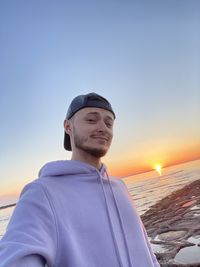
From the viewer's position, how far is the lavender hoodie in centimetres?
120

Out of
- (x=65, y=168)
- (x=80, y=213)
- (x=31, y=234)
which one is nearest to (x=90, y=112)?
(x=65, y=168)

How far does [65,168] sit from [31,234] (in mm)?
625

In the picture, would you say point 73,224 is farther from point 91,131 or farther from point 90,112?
point 90,112

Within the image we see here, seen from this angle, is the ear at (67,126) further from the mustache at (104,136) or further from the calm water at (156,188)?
the calm water at (156,188)

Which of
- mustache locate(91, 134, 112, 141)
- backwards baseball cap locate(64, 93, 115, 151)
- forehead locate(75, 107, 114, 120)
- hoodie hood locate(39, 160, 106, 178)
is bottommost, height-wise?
hoodie hood locate(39, 160, 106, 178)

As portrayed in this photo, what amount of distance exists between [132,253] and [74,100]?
1.16 meters

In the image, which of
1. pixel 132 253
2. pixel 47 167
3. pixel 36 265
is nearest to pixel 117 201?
pixel 132 253

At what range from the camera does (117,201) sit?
6.36 ft

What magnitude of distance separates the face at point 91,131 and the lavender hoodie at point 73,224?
132 mm

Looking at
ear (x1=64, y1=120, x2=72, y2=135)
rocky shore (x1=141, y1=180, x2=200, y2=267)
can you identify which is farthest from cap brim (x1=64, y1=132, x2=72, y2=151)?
rocky shore (x1=141, y1=180, x2=200, y2=267)

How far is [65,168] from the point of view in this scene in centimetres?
179

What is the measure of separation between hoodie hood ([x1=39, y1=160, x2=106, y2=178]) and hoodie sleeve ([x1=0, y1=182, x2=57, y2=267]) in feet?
0.95

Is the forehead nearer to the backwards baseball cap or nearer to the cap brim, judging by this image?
the backwards baseball cap

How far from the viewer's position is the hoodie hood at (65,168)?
5.73ft
